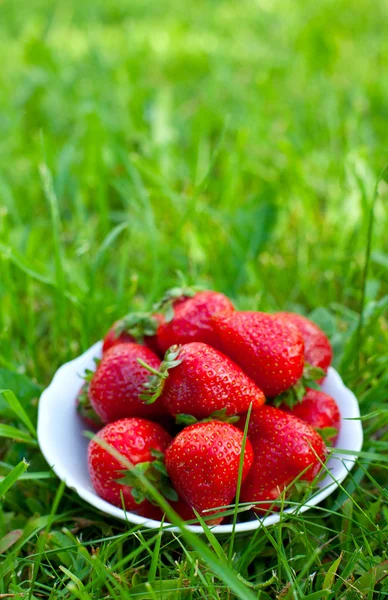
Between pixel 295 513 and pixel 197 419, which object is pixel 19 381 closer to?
pixel 197 419

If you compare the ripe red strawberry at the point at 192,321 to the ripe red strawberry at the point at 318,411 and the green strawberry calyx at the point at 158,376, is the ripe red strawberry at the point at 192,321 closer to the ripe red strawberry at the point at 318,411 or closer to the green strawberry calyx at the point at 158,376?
the green strawberry calyx at the point at 158,376

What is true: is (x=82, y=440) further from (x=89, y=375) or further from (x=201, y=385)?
(x=201, y=385)

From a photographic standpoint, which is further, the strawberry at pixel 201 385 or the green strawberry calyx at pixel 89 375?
the green strawberry calyx at pixel 89 375

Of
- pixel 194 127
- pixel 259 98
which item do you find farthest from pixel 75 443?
pixel 259 98

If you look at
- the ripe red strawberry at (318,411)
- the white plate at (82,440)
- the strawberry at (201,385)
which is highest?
the strawberry at (201,385)

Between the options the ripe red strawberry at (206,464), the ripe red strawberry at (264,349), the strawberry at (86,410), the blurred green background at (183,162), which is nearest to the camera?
the ripe red strawberry at (206,464)

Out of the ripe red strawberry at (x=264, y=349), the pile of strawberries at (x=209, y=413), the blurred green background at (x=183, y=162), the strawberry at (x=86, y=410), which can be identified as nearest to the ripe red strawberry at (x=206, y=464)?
the pile of strawberries at (x=209, y=413)

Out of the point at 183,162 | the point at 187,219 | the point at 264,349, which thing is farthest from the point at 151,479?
the point at 183,162

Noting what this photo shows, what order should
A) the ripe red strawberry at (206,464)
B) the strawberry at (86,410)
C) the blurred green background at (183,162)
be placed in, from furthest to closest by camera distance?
the blurred green background at (183,162)
the strawberry at (86,410)
the ripe red strawberry at (206,464)
